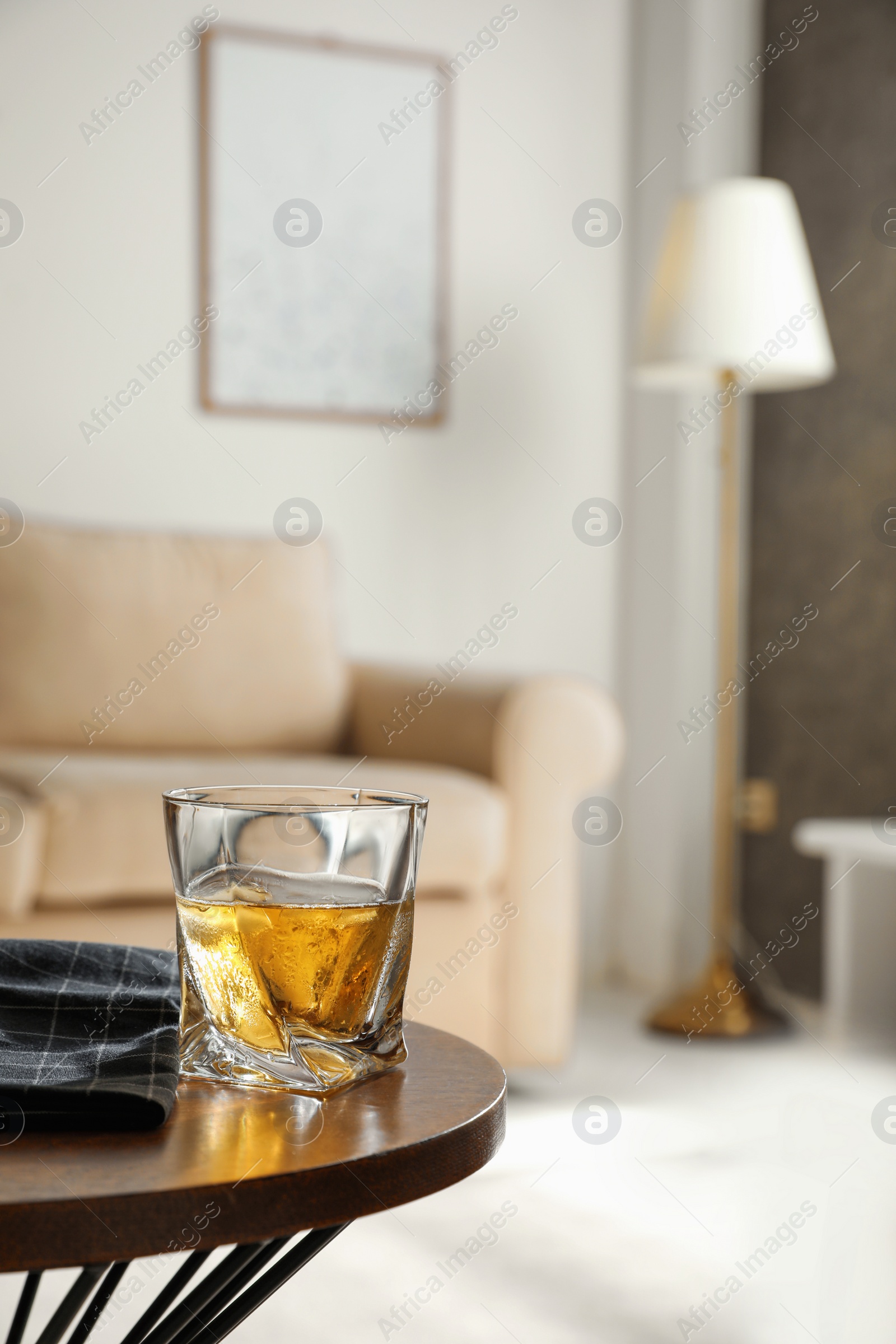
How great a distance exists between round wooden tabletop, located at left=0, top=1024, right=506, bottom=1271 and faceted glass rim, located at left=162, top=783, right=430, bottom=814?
→ 5.2 inches

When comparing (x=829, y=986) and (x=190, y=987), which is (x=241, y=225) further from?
(x=190, y=987)

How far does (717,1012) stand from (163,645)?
1260 mm

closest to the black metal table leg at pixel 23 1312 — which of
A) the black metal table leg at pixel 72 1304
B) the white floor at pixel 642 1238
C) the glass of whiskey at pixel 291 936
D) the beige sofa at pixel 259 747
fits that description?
the black metal table leg at pixel 72 1304

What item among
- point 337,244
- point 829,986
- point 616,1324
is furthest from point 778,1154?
point 337,244

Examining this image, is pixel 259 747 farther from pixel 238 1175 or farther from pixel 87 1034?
pixel 238 1175

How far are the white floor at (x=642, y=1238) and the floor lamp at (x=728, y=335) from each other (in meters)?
0.46

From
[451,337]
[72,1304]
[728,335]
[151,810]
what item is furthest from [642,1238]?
[451,337]

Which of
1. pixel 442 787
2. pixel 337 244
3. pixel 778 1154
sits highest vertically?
pixel 337 244

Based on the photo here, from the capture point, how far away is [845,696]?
281 cm

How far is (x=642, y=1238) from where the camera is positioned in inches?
61.4

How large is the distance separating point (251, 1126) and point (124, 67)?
2.69 metres

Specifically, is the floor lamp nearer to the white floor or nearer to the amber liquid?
the white floor

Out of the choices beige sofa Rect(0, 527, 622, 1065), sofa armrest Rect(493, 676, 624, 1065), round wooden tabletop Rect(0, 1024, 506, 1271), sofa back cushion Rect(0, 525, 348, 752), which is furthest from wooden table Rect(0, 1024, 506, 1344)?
sofa back cushion Rect(0, 525, 348, 752)

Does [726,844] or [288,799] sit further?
[726,844]
